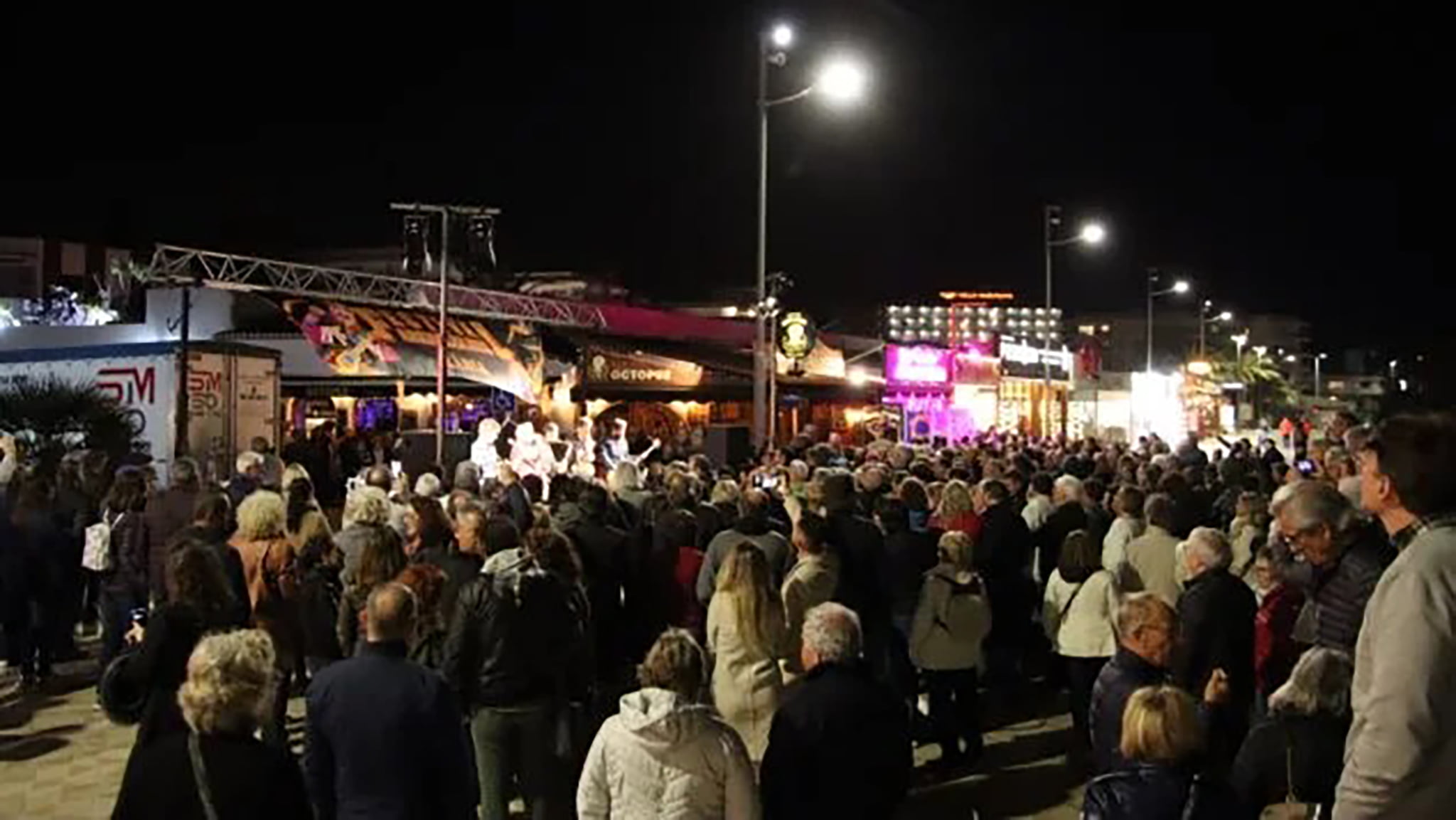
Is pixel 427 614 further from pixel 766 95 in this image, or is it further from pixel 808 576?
pixel 766 95

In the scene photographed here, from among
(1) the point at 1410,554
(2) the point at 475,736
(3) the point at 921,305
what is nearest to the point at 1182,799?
(1) the point at 1410,554

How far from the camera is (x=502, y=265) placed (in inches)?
2199

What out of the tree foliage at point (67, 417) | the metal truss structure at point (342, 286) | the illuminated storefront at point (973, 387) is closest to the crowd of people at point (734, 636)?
the metal truss structure at point (342, 286)

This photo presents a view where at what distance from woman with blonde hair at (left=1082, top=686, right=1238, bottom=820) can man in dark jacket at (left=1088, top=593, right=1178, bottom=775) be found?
1202 mm

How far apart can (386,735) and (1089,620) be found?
4862 mm

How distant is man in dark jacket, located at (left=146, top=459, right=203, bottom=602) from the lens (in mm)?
9344

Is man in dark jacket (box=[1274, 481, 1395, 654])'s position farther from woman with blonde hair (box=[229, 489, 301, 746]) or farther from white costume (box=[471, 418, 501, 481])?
white costume (box=[471, 418, 501, 481])

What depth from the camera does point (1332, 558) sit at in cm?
559

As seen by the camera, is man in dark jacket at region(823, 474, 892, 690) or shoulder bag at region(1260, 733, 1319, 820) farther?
man in dark jacket at region(823, 474, 892, 690)

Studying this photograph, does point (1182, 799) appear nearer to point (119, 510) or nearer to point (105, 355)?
point (119, 510)

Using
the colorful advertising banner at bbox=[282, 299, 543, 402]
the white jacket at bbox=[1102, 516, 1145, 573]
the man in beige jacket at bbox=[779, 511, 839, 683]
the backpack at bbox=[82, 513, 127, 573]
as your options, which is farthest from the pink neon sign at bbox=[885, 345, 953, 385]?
the man in beige jacket at bbox=[779, 511, 839, 683]

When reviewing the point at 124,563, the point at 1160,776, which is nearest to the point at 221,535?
the point at 124,563

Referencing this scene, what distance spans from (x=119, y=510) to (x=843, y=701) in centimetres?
704

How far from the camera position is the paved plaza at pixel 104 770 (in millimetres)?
7418
